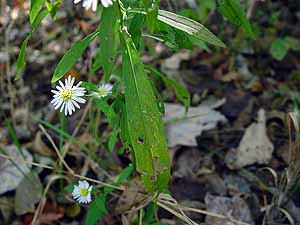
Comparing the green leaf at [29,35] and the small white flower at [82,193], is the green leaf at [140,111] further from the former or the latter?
the small white flower at [82,193]

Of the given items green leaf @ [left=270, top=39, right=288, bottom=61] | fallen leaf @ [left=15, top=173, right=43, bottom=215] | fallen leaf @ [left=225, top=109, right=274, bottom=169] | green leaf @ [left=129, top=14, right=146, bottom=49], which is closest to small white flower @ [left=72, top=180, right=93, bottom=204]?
fallen leaf @ [left=15, top=173, right=43, bottom=215]

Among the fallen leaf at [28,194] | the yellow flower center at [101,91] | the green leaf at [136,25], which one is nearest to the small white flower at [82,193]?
the yellow flower center at [101,91]

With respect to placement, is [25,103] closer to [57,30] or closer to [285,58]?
[57,30]

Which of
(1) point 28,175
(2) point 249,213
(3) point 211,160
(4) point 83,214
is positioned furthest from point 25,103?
(2) point 249,213

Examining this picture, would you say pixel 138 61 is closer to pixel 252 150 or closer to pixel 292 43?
pixel 252 150

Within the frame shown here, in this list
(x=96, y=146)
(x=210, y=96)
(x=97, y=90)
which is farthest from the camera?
(x=210, y=96)

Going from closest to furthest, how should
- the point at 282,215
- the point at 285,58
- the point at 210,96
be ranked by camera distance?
the point at 282,215 → the point at 210,96 → the point at 285,58

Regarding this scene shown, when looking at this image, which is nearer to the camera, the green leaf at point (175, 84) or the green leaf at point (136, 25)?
the green leaf at point (136, 25)

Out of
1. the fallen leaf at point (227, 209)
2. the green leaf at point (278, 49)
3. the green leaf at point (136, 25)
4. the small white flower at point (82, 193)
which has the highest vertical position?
the green leaf at point (278, 49)

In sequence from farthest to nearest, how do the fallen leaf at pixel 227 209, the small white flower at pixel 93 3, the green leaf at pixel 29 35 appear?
the fallen leaf at pixel 227 209
the green leaf at pixel 29 35
the small white flower at pixel 93 3
